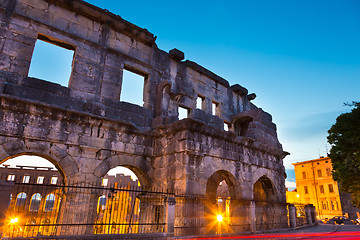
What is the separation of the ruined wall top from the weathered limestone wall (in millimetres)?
32

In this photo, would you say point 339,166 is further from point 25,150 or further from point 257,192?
point 25,150

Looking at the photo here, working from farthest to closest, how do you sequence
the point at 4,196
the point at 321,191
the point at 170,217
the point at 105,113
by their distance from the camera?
the point at 321,191
the point at 105,113
the point at 170,217
the point at 4,196

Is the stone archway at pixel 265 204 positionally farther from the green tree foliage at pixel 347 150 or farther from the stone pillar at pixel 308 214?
the green tree foliage at pixel 347 150

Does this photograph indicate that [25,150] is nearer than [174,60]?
Yes

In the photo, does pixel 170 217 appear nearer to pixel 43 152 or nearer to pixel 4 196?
pixel 4 196

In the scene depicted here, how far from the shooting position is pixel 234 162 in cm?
949

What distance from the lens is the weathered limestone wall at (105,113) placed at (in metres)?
7.09

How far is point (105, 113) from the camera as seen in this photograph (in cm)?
829

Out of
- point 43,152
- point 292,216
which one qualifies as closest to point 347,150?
point 292,216

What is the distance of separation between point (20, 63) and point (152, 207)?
6212mm

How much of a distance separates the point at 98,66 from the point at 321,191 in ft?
125

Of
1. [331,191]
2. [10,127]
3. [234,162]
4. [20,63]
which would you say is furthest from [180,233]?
[331,191]

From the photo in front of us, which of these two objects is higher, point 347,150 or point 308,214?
point 347,150

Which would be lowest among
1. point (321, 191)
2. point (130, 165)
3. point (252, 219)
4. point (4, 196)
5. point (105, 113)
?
point (252, 219)
